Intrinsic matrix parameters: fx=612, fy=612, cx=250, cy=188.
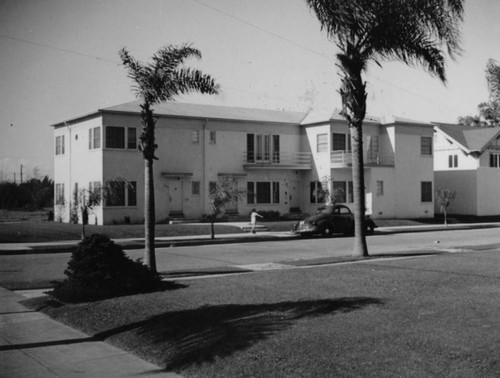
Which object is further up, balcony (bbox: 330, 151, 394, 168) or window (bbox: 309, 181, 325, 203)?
balcony (bbox: 330, 151, 394, 168)

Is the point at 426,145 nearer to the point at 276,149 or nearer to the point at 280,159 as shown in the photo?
the point at 280,159

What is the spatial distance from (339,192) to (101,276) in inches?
1174

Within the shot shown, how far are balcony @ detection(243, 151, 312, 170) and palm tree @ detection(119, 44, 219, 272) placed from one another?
939 inches

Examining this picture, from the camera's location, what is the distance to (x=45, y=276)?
1531 centimetres

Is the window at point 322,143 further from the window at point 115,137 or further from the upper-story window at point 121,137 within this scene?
the window at point 115,137

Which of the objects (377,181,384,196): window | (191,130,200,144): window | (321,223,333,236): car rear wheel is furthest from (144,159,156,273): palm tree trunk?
(377,181,384,196): window

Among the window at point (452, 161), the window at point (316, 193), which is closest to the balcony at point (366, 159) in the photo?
the window at point (316, 193)

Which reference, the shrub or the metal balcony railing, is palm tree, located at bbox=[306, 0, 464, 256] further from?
the metal balcony railing

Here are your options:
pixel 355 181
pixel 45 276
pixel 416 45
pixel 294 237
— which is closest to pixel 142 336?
pixel 45 276

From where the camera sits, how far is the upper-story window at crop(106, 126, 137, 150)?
3472cm

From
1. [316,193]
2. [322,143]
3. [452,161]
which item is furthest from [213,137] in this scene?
[452,161]

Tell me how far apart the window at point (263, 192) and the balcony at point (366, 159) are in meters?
4.14

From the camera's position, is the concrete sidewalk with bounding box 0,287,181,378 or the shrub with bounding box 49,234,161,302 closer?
the concrete sidewalk with bounding box 0,287,181,378

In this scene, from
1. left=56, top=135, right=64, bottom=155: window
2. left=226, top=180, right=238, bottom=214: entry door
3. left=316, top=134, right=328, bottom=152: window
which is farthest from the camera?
left=316, top=134, right=328, bottom=152: window
